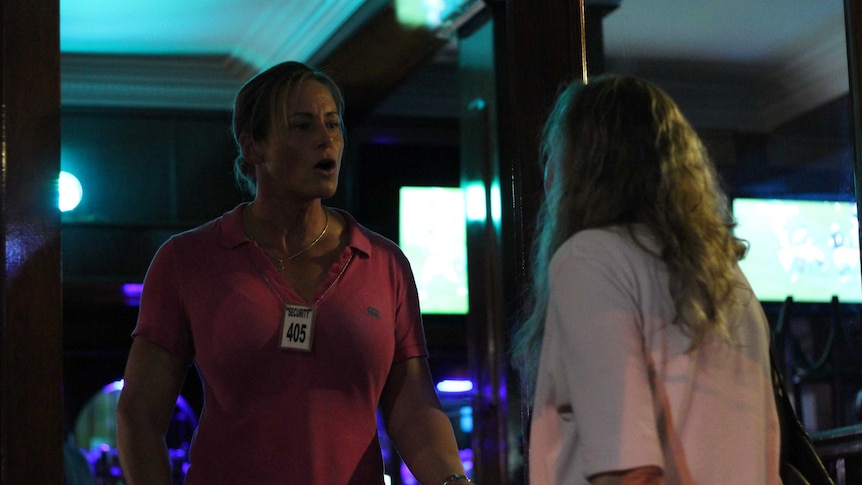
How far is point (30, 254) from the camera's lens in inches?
62.9

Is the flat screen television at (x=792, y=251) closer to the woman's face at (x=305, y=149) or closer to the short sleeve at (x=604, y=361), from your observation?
the woman's face at (x=305, y=149)

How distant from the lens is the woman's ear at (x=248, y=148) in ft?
Answer: 6.22

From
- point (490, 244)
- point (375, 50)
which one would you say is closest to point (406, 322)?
point (490, 244)

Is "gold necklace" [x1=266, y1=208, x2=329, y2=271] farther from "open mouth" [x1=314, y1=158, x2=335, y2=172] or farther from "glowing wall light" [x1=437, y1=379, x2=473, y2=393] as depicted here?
"glowing wall light" [x1=437, y1=379, x2=473, y2=393]

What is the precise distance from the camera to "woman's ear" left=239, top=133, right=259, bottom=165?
1895 millimetres

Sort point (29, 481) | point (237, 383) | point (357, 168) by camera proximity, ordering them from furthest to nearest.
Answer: point (357, 168)
point (237, 383)
point (29, 481)

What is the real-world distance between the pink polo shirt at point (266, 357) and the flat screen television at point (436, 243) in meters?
5.35

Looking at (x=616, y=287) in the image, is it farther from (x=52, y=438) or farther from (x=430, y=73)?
(x=430, y=73)

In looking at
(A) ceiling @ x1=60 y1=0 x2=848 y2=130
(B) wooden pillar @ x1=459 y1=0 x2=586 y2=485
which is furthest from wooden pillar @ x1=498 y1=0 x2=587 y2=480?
(A) ceiling @ x1=60 y1=0 x2=848 y2=130

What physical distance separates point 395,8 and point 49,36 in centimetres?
391

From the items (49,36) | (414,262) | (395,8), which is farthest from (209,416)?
(414,262)

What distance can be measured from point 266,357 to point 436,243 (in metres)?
5.70

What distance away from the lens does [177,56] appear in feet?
23.1

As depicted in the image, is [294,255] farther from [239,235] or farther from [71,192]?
[71,192]
